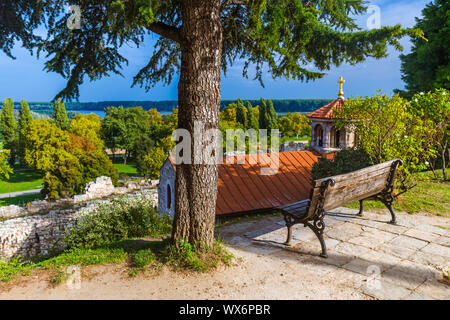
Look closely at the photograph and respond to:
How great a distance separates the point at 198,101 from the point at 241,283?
2332mm

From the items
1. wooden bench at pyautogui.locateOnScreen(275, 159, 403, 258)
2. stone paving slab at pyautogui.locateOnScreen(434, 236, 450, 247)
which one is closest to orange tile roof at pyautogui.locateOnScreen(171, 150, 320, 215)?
wooden bench at pyautogui.locateOnScreen(275, 159, 403, 258)

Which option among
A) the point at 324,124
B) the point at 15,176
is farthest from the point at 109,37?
the point at 15,176

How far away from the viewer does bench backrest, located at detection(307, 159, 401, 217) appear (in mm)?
4246

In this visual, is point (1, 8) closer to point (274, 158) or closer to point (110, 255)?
point (110, 255)

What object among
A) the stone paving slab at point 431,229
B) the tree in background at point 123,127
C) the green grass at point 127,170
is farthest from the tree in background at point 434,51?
the tree in background at point 123,127

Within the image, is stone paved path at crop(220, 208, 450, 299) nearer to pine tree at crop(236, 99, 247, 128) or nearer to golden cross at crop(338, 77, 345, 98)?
golden cross at crop(338, 77, 345, 98)

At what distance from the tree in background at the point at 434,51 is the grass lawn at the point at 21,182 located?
38.3 metres

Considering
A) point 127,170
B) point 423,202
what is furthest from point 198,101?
point 127,170

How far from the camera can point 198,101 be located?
3.87 metres

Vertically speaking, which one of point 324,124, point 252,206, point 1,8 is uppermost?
point 1,8

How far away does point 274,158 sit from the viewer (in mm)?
11914

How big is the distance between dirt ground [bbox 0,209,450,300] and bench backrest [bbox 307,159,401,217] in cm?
80

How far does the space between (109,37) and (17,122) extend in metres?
53.7

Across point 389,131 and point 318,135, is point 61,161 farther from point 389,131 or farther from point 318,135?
point 389,131
